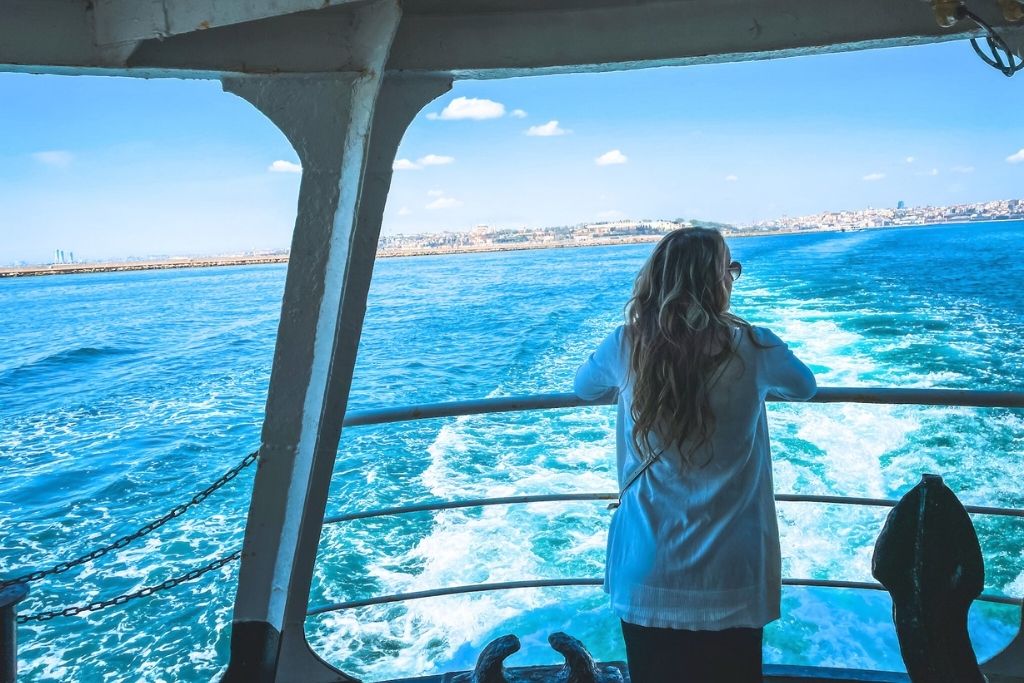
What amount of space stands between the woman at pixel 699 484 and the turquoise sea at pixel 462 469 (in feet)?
17.2

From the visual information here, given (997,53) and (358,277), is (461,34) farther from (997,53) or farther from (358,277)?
(997,53)

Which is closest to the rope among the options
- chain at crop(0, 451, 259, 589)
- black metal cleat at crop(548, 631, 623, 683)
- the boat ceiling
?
the boat ceiling

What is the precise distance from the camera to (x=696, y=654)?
3.53 feet

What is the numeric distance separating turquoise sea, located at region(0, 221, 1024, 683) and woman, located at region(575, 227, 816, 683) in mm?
5247

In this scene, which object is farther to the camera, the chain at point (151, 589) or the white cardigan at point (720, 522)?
the chain at point (151, 589)

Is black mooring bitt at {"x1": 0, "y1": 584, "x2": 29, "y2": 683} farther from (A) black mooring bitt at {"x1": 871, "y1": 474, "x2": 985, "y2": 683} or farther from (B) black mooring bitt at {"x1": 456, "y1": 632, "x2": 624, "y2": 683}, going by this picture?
(A) black mooring bitt at {"x1": 871, "y1": 474, "x2": 985, "y2": 683}

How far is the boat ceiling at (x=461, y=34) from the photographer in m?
1.39

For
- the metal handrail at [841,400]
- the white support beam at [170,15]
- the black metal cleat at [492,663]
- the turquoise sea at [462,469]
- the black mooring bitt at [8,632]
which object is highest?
the white support beam at [170,15]

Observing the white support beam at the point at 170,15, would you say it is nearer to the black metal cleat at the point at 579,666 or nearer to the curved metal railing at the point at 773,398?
the curved metal railing at the point at 773,398

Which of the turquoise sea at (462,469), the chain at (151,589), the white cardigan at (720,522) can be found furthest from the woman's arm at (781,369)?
the turquoise sea at (462,469)

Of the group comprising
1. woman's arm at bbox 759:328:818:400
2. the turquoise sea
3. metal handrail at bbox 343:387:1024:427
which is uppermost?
woman's arm at bbox 759:328:818:400

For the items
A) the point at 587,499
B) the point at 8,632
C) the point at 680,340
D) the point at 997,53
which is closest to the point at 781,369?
the point at 680,340

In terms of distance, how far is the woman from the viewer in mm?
1047

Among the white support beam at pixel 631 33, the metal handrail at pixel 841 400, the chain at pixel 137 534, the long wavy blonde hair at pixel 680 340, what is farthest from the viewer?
the chain at pixel 137 534
